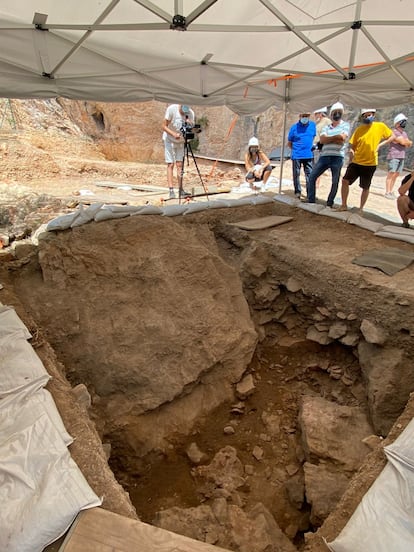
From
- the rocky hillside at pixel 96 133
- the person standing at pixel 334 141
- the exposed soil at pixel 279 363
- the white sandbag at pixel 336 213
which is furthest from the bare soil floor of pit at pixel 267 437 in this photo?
the rocky hillside at pixel 96 133

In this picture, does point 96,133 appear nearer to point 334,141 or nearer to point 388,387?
point 334,141

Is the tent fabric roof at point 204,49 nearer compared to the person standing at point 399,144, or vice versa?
the tent fabric roof at point 204,49

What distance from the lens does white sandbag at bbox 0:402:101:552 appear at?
1454 millimetres

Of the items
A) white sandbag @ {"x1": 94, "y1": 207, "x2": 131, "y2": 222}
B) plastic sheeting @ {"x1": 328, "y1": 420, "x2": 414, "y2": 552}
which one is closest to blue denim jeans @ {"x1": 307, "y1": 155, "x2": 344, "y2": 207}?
white sandbag @ {"x1": 94, "y1": 207, "x2": 131, "y2": 222}

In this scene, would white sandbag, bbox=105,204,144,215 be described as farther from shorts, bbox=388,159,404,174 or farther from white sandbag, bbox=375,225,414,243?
shorts, bbox=388,159,404,174

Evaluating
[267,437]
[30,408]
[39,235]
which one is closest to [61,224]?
[39,235]

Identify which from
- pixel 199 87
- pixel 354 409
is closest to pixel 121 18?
pixel 199 87

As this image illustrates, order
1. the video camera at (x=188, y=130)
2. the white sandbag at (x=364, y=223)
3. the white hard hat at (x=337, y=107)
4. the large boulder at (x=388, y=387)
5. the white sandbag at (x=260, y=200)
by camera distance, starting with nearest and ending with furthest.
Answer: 1. the large boulder at (x=388, y=387)
2. the white sandbag at (x=364, y=223)
3. the white hard hat at (x=337, y=107)
4. the white sandbag at (x=260, y=200)
5. the video camera at (x=188, y=130)

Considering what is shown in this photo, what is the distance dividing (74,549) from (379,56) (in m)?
5.93

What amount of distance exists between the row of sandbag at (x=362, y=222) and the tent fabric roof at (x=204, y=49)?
1.77 metres

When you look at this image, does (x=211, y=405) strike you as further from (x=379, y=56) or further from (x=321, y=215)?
(x=379, y=56)

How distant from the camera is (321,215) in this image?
539cm

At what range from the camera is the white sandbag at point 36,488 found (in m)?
1.45

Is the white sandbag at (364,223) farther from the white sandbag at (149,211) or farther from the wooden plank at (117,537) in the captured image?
the wooden plank at (117,537)
